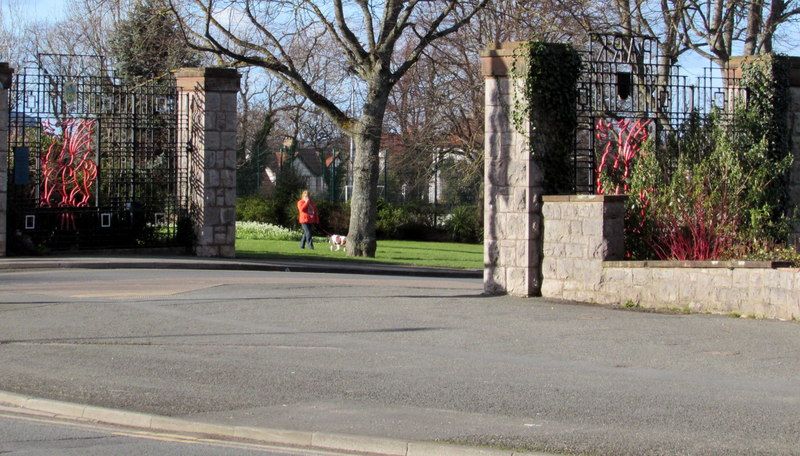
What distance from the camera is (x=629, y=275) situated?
599 inches

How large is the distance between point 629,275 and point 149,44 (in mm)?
17863

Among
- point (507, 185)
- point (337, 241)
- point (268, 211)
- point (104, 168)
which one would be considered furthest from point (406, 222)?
point (507, 185)

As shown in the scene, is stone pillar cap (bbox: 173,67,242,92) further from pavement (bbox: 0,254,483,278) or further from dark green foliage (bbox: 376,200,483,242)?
dark green foliage (bbox: 376,200,483,242)

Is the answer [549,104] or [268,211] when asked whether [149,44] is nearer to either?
[268,211]

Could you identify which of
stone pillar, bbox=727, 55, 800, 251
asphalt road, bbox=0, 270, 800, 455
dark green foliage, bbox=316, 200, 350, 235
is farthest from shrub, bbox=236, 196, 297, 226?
stone pillar, bbox=727, 55, 800, 251

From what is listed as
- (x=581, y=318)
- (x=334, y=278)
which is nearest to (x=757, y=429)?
(x=581, y=318)

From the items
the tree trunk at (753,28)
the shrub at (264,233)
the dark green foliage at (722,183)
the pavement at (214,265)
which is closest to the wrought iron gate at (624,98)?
the dark green foliage at (722,183)

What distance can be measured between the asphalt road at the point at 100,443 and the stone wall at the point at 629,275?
8.11 metres

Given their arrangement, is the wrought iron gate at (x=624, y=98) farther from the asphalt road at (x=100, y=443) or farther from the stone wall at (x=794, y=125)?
the asphalt road at (x=100, y=443)

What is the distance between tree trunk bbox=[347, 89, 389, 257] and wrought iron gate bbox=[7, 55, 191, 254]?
669 cm

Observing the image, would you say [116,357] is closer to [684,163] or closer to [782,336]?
[782,336]

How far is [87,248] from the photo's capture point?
23469mm

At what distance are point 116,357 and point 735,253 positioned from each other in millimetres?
8718

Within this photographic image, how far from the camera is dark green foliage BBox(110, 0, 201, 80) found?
28.0 meters
